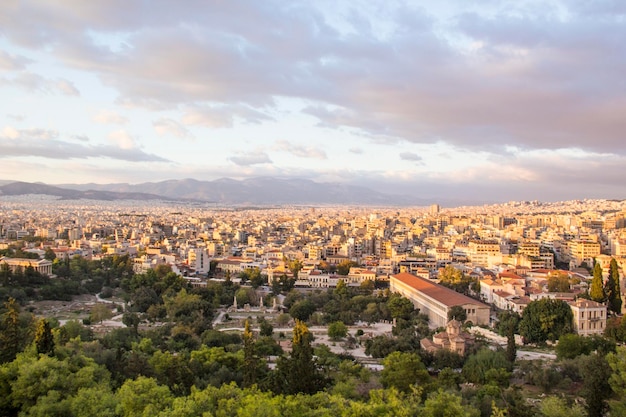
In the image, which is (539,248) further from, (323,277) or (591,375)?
(591,375)

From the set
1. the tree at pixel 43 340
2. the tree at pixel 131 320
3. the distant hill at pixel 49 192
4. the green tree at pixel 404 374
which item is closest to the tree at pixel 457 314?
the green tree at pixel 404 374

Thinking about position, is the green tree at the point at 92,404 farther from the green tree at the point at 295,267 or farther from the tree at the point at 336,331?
the green tree at the point at 295,267

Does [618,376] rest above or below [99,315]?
above

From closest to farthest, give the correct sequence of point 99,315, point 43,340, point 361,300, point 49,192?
point 43,340, point 99,315, point 361,300, point 49,192

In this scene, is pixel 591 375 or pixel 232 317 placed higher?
pixel 591 375

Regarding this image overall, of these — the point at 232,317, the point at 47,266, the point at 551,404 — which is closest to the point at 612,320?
the point at 551,404

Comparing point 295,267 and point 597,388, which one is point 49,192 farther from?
point 597,388

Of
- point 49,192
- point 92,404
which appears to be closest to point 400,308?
point 92,404

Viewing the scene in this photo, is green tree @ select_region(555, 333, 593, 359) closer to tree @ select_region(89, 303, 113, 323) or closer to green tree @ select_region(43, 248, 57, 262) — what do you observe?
tree @ select_region(89, 303, 113, 323)
